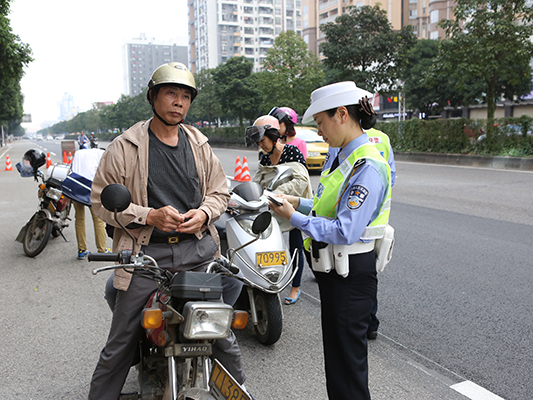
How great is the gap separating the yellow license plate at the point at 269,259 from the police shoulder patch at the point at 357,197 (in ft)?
5.06

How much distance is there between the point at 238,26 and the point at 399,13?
5579 cm

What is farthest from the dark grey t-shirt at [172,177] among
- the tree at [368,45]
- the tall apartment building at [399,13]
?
the tall apartment building at [399,13]

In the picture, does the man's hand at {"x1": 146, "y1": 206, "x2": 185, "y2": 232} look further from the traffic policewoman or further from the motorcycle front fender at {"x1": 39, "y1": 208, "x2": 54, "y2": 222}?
the motorcycle front fender at {"x1": 39, "y1": 208, "x2": 54, "y2": 222}

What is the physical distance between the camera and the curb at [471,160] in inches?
591

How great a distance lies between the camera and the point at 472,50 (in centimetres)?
1750

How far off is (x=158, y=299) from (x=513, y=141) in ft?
53.9

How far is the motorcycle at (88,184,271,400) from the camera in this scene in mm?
1966

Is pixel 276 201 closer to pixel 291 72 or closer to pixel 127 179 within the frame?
pixel 127 179

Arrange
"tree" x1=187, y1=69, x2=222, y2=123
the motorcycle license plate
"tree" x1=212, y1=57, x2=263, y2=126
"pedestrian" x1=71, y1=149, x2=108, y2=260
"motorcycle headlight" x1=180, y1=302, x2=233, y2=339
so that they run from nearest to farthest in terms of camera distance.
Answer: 1. "motorcycle headlight" x1=180, y1=302, x2=233, y2=339
2. the motorcycle license plate
3. "pedestrian" x1=71, y1=149, x2=108, y2=260
4. "tree" x1=212, y1=57, x2=263, y2=126
5. "tree" x1=187, y1=69, x2=222, y2=123

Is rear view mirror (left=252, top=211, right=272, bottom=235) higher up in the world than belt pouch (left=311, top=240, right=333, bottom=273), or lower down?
higher up

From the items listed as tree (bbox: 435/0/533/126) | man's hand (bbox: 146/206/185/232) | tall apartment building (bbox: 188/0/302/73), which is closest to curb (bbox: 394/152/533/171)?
tree (bbox: 435/0/533/126)

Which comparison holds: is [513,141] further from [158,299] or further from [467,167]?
[158,299]

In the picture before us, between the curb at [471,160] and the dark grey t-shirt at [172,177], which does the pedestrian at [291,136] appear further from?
the curb at [471,160]

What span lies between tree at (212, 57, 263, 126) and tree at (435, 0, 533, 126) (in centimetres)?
2477
